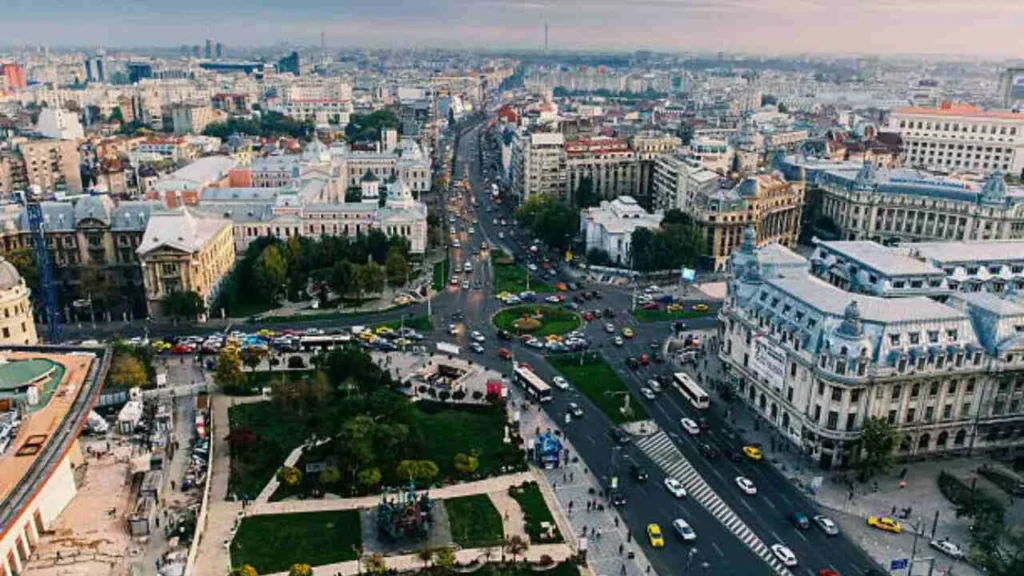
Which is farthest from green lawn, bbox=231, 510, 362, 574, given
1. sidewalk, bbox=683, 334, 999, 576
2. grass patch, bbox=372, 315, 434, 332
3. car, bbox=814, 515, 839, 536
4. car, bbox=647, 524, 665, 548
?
grass patch, bbox=372, 315, 434, 332

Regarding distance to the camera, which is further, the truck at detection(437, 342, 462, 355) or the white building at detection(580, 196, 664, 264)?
the white building at detection(580, 196, 664, 264)

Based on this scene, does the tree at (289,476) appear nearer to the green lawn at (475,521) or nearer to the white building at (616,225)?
the green lawn at (475,521)

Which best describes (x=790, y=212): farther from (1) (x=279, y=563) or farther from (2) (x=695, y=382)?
(1) (x=279, y=563)

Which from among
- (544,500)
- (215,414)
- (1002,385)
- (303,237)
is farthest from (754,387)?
(303,237)

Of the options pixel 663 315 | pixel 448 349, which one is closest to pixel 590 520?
pixel 448 349

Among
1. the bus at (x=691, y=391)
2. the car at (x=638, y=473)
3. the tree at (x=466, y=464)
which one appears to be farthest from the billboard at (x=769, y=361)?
the tree at (x=466, y=464)

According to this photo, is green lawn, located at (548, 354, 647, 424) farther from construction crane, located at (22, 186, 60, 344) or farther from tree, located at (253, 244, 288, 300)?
construction crane, located at (22, 186, 60, 344)
